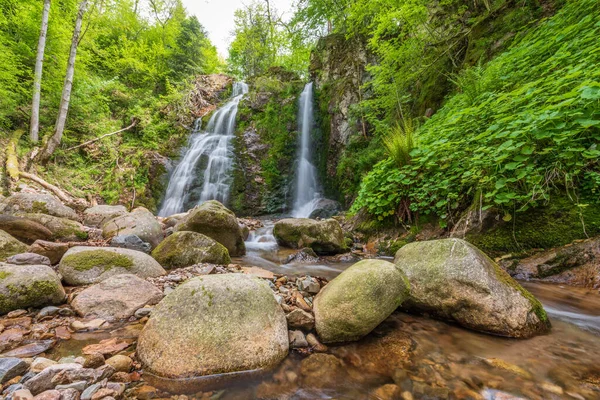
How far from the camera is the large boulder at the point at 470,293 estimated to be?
6.57 ft

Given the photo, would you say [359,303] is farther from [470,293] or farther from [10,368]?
[10,368]

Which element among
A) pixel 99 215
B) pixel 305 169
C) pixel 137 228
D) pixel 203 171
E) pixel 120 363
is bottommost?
pixel 120 363

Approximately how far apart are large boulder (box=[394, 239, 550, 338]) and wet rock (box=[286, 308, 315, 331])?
3.24 feet

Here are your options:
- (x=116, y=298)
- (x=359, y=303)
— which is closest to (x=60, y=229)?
(x=116, y=298)

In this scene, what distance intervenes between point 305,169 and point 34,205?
31.6ft

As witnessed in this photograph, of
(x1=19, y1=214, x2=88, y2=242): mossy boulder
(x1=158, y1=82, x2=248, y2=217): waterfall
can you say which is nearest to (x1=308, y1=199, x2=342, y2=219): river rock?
(x1=158, y1=82, x2=248, y2=217): waterfall

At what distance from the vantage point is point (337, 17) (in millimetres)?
12016

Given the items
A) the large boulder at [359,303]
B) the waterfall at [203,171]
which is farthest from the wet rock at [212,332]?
the waterfall at [203,171]

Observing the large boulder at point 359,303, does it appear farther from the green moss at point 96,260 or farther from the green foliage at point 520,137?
the green moss at point 96,260

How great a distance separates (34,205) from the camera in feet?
17.4

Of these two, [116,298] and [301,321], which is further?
[116,298]

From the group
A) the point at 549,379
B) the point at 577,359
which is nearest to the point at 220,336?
the point at 549,379

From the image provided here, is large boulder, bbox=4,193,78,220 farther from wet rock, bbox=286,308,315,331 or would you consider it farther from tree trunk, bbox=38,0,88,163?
wet rock, bbox=286,308,315,331

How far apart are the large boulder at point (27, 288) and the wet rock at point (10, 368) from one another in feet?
3.81
